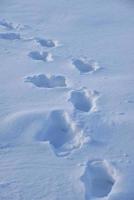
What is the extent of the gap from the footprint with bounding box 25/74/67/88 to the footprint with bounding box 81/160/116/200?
0.92 meters

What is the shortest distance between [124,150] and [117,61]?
1179mm

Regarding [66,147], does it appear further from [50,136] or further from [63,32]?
[63,32]

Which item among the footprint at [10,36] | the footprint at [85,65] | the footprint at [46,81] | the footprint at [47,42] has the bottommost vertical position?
the footprint at [10,36]

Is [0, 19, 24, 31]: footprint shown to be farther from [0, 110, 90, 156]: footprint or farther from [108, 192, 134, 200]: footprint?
[108, 192, 134, 200]: footprint

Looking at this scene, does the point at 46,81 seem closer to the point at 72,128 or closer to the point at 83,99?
the point at 83,99

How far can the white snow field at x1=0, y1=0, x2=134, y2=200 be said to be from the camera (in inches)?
83.3

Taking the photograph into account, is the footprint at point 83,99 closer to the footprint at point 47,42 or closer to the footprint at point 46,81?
the footprint at point 46,81

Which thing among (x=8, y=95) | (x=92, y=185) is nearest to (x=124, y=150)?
(x=92, y=185)

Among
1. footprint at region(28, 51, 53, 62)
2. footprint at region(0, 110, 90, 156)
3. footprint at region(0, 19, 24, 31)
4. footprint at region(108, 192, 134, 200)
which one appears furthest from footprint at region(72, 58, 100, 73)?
footprint at region(108, 192, 134, 200)

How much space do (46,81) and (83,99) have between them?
14.8 inches

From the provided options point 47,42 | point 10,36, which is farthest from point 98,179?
point 10,36

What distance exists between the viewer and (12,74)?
3.12m

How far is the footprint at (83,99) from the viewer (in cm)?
271

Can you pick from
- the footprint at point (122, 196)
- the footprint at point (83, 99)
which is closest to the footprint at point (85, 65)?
the footprint at point (83, 99)
